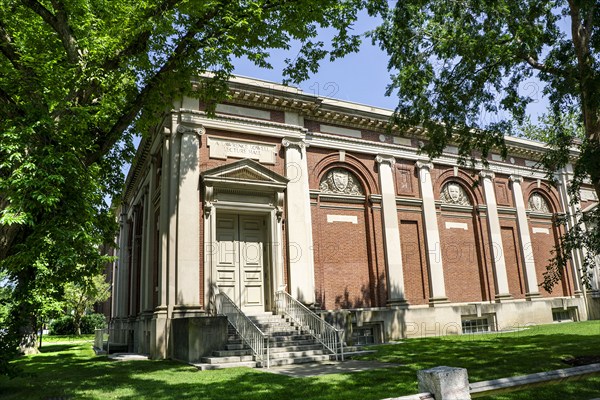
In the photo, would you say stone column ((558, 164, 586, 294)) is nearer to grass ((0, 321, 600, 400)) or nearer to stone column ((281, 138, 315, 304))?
grass ((0, 321, 600, 400))

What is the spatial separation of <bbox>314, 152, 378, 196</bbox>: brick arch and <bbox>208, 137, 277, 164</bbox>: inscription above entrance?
270cm

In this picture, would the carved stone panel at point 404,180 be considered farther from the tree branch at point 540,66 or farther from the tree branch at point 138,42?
the tree branch at point 138,42

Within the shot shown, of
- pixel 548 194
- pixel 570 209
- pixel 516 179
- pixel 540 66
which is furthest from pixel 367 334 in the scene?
pixel 570 209

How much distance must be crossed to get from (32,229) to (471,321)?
18412 mm

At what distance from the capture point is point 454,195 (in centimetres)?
2161

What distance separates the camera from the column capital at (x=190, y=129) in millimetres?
15016

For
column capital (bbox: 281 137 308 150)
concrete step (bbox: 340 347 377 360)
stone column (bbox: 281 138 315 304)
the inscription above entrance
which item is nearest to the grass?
concrete step (bbox: 340 347 377 360)

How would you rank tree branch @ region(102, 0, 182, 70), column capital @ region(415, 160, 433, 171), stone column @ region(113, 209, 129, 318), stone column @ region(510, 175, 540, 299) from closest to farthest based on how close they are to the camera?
tree branch @ region(102, 0, 182, 70) → column capital @ region(415, 160, 433, 171) → stone column @ region(510, 175, 540, 299) → stone column @ region(113, 209, 129, 318)

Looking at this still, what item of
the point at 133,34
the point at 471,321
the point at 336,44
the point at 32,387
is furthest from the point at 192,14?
the point at 471,321

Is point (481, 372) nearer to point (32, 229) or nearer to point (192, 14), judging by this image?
point (32, 229)

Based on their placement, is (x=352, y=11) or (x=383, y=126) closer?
(x=352, y=11)

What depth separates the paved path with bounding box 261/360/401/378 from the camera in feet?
31.8

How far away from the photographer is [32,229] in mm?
7797

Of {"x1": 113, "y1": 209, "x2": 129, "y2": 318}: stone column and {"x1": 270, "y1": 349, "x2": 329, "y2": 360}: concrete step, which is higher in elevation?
{"x1": 113, "y1": 209, "x2": 129, "y2": 318}: stone column
